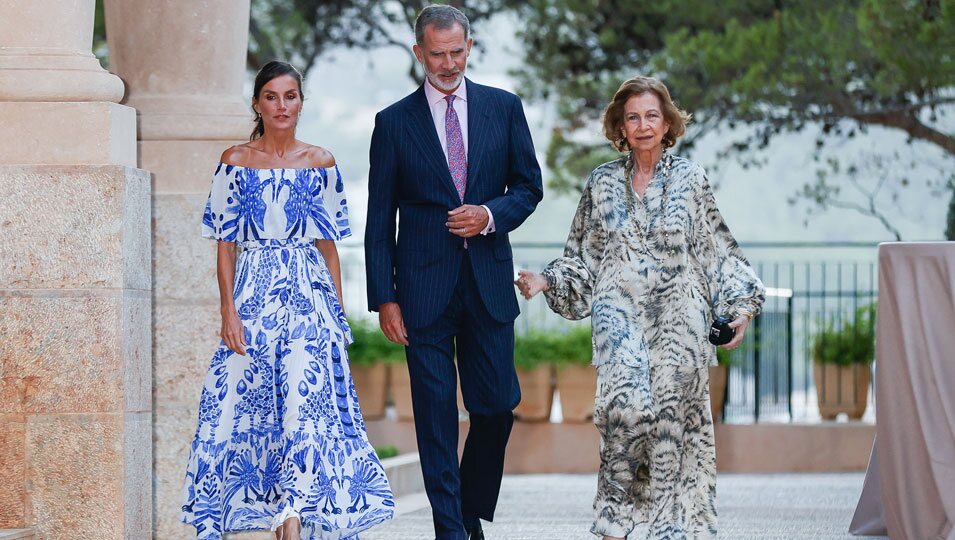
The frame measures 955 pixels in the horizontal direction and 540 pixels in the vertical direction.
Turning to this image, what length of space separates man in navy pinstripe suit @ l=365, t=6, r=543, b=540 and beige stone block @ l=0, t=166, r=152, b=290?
897 mm

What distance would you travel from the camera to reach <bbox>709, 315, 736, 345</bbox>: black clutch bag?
5.45 m

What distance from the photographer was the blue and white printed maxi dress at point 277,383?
566 cm

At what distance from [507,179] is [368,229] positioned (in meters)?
0.57

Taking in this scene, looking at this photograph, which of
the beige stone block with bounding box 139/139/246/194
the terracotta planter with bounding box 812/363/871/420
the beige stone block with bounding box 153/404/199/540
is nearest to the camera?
the beige stone block with bounding box 153/404/199/540

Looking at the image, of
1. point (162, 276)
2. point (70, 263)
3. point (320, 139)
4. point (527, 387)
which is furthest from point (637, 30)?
point (320, 139)

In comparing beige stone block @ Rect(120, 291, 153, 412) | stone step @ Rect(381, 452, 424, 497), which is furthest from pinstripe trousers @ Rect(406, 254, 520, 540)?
stone step @ Rect(381, 452, 424, 497)

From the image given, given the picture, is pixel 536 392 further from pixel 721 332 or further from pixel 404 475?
pixel 721 332

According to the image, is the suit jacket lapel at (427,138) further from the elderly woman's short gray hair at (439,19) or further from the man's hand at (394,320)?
the man's hand at (394,320)

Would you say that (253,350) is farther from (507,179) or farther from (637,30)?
(637,30)

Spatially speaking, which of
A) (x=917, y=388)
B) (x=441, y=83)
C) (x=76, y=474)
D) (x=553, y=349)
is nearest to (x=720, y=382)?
(x=553, y=349)

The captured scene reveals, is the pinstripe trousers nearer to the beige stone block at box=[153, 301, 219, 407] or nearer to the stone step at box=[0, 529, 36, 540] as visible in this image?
the beige stone block at box=[153, 301, 219, 407]

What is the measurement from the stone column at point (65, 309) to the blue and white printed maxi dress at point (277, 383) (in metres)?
0.30

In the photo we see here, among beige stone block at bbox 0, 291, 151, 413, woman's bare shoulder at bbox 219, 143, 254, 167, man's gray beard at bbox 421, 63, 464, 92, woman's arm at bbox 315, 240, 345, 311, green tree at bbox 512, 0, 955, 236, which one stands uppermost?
green tree at bbox 512, 0, 955, 236

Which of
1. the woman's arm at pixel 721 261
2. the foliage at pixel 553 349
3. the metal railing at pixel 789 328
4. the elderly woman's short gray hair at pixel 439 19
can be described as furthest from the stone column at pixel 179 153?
the metal railing at pixel 789 328
